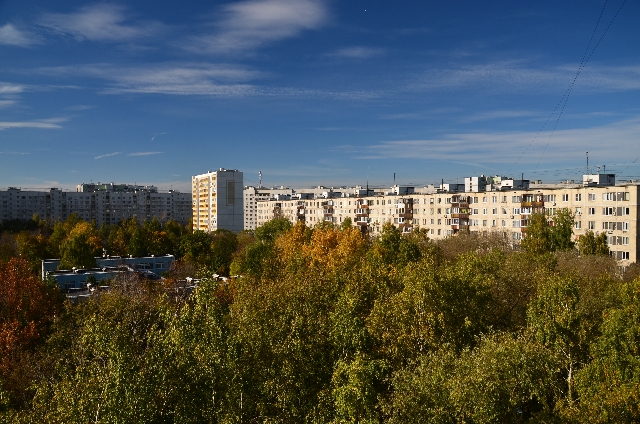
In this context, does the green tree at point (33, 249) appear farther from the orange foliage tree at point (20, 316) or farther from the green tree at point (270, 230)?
the orange foliage tree at point (20, 316)

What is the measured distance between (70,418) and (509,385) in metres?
8.99

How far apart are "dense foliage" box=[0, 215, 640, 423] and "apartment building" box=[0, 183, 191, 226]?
106902 millimetres

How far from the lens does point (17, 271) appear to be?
26.2 meters

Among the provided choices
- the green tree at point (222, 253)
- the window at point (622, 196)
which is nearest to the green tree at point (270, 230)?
the green tree at point (222, 253)

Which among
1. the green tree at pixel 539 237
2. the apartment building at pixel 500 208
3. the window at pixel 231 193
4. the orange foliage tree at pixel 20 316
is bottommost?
the orange foliage tree at pixel 20 316

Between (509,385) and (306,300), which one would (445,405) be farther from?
(306,300)

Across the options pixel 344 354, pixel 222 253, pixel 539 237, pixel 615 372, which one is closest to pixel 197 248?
pixel 222 253

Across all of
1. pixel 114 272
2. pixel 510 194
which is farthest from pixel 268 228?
pixel 510 194

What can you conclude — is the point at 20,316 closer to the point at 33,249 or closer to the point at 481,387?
the point at 481,387

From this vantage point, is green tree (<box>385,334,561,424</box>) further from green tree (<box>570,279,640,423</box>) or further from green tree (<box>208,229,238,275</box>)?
green tree (<box>208,229,238,275</box>)

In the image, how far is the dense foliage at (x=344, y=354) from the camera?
10438 millimetres

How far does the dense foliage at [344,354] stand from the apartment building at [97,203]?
10690cm

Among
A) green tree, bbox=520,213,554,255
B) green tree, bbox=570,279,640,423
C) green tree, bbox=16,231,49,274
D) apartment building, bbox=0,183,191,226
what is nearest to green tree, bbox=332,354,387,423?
Result: green tree, bbox=570,279,640,423

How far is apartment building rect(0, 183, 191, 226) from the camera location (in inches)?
4850
